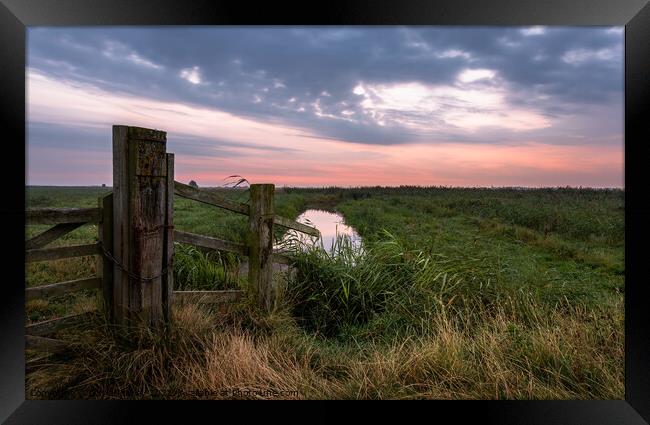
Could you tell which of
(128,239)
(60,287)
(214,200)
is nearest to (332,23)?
(214,200)

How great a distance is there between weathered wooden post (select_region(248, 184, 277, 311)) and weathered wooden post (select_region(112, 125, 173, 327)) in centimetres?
103

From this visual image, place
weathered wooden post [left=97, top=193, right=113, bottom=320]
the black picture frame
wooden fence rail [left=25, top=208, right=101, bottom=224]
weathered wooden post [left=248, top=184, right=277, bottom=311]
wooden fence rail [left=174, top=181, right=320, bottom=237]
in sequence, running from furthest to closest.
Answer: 1. weathered wooden post [left=248, top=184, right=277, bottom=311]
2. wooden fence rail [left=174, top=181, right=320, bottom=237]
3. weathered wooden post [left=97, top=193, right=113, bottom=320]
4. wooden fence rail [left=25, top=208, right=101, bottom=224]
5. the black picture frame

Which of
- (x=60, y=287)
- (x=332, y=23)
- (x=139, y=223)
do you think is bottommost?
(x=60, y=287)

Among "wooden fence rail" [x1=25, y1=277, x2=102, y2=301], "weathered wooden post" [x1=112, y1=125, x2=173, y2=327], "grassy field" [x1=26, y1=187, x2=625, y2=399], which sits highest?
"weathered wooden post" [x1=112, y1=125, x2=173, y2=327]

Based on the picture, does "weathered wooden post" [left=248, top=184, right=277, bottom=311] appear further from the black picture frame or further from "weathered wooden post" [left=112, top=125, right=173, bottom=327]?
the black picture frame

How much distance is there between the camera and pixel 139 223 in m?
3.23

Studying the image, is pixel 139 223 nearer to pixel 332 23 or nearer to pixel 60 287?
pixel 60 287

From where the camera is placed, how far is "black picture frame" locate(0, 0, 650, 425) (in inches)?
107

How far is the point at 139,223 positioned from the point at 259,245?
1.36m

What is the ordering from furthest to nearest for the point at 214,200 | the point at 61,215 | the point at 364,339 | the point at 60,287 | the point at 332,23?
the point at 364,339 → the point at 214,200 → the point at 60,287 → the point at 61,215 → the point at 332,23

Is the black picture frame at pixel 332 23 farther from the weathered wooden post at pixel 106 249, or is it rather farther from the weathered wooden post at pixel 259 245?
the weathered wooden post at pixel 259 245

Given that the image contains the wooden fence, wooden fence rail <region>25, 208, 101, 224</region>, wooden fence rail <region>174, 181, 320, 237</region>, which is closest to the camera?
wooden fence rail <region>25, 208, 101, 224</region>

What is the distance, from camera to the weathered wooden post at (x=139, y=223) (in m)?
3.21

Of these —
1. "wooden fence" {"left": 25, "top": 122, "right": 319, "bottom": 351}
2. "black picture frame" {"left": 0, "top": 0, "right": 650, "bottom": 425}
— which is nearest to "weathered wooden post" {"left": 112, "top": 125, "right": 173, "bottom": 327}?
"wooden fence" {"left": 25, "top": 122, "right": 319, "bottom": 351}
